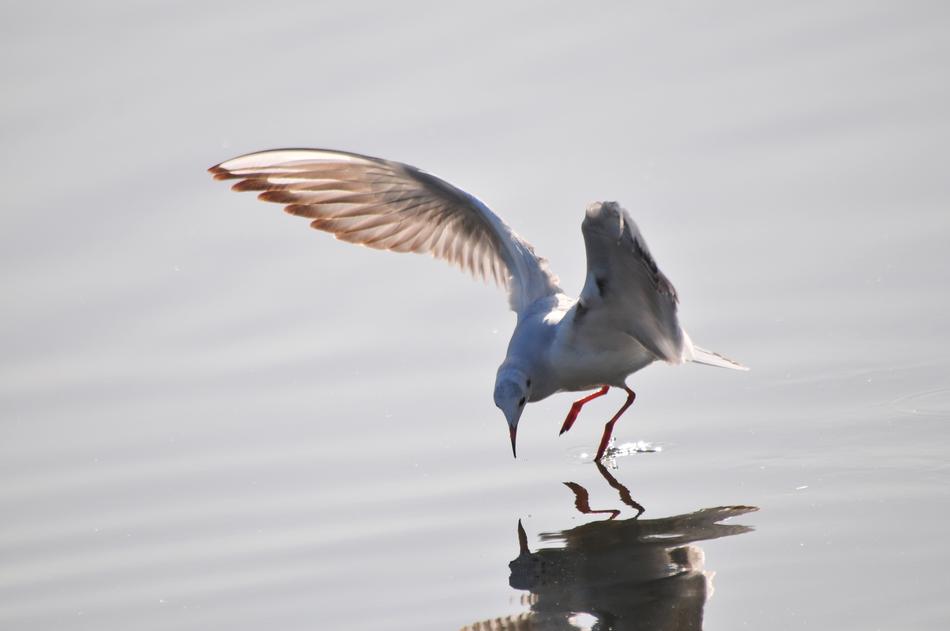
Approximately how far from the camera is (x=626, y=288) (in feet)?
20.2

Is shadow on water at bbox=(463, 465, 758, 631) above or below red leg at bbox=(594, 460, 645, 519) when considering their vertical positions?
below

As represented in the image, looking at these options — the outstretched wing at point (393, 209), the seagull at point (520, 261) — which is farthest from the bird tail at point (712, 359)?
the outstretched wing at point (393, 209)

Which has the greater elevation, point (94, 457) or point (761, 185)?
point (761, 185)

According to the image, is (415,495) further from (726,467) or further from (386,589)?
(726,467)

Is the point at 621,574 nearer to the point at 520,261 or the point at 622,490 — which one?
the point at 622,490

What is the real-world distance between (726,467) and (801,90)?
4.16m

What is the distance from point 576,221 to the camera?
8.67 metres

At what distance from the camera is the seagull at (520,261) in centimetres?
605

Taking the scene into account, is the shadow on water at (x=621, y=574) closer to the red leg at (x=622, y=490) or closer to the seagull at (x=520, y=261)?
the red leg at (x=622, y=490)

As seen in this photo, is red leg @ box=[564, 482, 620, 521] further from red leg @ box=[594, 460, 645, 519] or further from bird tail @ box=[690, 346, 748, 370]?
bird tail @ box=[690, 346, 748, 370]

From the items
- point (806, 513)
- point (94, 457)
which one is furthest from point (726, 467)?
point (94, 457)

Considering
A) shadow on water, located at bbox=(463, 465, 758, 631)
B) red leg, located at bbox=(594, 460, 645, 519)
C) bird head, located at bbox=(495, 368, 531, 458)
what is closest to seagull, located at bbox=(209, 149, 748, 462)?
bird head, located at bbox=(495, 368, 531, 458)

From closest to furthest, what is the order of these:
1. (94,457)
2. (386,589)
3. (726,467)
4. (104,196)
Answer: (386,589)
(726,467)
(94,457)
(104,196)

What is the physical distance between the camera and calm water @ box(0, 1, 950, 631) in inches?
223
